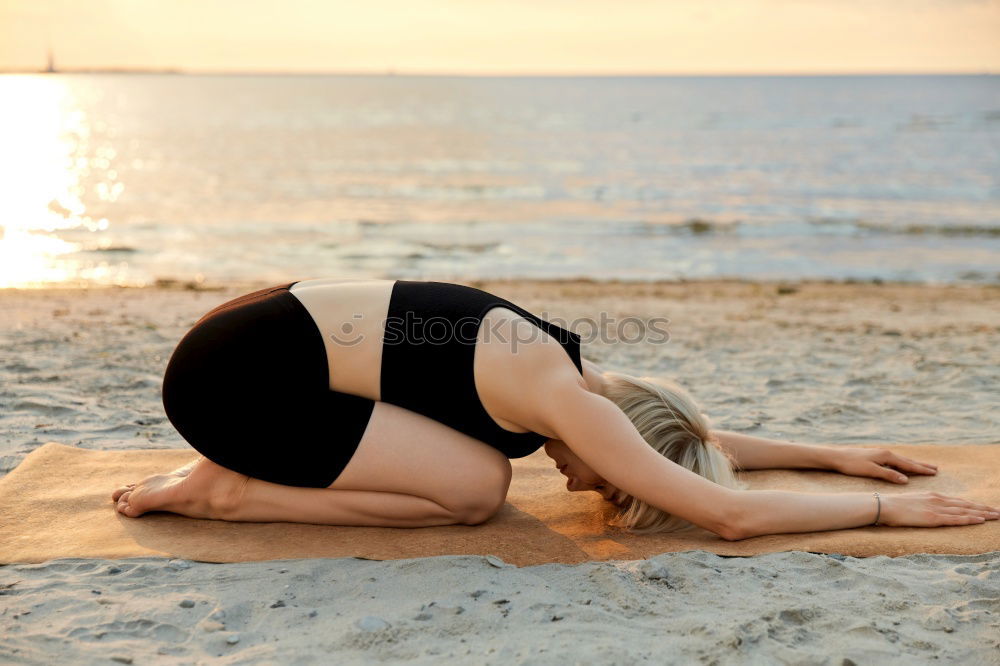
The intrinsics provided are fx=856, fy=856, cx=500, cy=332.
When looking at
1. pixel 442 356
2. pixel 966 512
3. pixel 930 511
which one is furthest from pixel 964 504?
pixel 442 356

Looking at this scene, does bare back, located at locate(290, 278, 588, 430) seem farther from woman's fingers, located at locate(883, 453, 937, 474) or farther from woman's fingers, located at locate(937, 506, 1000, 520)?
woman's fingers, located at locate(883, 453, 937, 474)

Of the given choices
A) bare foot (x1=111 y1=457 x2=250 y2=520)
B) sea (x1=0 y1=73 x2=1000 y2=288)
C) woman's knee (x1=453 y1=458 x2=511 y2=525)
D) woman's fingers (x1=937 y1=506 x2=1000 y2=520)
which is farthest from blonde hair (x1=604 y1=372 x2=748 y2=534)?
sea (x1=0 y1=73 x2=1000 y2=288)

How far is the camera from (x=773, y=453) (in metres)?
3.39

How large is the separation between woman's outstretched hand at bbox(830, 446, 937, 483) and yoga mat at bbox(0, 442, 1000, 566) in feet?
0.32

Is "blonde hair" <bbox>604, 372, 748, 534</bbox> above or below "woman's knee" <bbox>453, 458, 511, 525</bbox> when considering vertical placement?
above

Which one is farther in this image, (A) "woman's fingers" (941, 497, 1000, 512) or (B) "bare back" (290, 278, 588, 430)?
(A) "woman's fingers" (941, 497, 1000, 512)

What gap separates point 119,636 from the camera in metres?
2.06

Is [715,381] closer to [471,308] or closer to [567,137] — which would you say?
[471,308]

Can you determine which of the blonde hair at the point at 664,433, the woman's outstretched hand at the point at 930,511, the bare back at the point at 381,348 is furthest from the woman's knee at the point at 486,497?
the woman's outstretched hand at the point at 930,511

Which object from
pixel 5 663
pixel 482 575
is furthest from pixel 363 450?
pixel 5 663

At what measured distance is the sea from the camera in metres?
11.7

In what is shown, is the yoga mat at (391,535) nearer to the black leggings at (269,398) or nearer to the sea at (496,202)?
the black leggings at (269,398)

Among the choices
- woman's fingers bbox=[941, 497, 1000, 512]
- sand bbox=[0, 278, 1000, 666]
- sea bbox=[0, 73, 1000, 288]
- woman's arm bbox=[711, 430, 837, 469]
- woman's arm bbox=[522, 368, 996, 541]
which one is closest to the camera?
sand bbox=[0, 278, 1000, 666]

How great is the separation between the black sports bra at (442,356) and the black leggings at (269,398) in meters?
0.16
